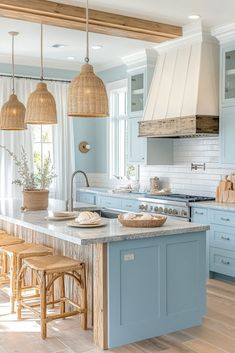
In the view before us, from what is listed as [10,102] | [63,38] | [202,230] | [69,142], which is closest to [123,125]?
[69,142]

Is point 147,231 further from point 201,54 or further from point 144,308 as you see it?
point 201,54

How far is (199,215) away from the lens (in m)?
5.79

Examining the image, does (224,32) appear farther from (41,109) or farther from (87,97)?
(87,97)

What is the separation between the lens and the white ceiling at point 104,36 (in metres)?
5.15

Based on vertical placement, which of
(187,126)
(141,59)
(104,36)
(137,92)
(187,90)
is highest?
(104,36)

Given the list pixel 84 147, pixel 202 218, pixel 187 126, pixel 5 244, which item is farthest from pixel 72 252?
pixel 84 147

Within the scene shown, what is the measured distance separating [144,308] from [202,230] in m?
0.79

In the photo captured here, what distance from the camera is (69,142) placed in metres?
8.32

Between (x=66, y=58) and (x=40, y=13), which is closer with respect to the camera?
(x=40, y=13)

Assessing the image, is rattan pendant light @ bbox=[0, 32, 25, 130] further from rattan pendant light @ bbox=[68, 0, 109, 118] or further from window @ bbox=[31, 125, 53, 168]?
window @ bbox=[31, 125, 53, 168]

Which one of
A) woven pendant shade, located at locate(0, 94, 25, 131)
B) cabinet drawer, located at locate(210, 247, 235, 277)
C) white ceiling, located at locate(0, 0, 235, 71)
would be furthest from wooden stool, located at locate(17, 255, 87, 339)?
white ceiling, located at locate(0, 0, 235, 71)

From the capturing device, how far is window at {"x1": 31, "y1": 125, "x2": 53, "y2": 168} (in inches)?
316

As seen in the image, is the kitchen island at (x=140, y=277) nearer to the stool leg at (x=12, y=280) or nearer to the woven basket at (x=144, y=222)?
the woven basket at (x=144, y=222)

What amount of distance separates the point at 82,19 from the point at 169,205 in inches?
97.9
